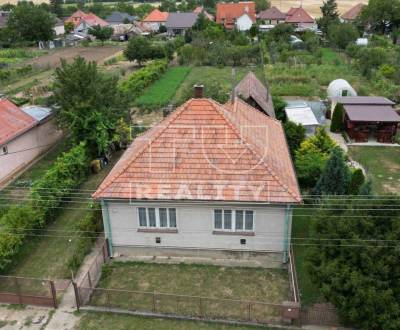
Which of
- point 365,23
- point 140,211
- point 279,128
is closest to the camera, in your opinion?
point 140,211

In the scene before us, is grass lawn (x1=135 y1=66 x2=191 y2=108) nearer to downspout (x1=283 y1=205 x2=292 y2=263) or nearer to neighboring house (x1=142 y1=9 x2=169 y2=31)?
downspout (x1=283 y1=205 x2=292 y2=263)

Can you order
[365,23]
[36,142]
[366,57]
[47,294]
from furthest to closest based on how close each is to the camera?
[365,23], [366,57], [36,142], [47,294]

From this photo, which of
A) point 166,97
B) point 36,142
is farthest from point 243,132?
point 166,97

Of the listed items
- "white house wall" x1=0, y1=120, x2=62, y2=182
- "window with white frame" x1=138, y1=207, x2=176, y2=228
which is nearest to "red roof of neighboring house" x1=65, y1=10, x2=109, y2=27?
"white house wall" x1=0, y1=120, x2=62, y2=182

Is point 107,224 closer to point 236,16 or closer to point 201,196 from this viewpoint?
point 201,196

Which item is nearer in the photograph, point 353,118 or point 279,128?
point 279,128

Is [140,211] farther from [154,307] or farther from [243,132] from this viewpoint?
[243,132]
